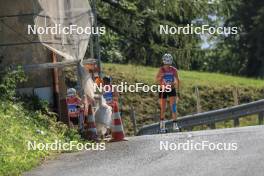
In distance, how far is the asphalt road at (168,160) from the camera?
1144 centimetres

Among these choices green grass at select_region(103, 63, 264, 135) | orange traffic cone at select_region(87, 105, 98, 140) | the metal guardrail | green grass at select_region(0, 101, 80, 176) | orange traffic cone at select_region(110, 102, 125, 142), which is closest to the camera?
green grass at select_region(0, 101, 80, 176)

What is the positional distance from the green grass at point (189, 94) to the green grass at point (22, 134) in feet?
41.9

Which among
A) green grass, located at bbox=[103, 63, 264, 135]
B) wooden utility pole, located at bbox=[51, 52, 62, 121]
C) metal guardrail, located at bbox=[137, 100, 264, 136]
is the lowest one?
green grass, located at bbox=[103, 63, 264, 135]

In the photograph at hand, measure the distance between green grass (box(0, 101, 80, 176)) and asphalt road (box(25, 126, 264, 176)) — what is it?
324mm

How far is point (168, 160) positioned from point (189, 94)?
22030 mm

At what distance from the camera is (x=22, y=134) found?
1474 cm

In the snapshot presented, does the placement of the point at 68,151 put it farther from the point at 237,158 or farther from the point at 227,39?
the point at 227,39

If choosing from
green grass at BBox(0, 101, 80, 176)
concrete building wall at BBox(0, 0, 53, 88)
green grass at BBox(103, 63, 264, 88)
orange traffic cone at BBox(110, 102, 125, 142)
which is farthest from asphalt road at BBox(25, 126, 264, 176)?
green grass at BBox(103, 63, 264, 88)

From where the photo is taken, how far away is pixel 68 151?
49.1 ft

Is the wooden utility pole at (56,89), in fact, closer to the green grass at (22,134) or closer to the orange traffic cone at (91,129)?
the green grass at (22,134)

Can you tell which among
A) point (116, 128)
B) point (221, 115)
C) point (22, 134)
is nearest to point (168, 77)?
point (116, 128)

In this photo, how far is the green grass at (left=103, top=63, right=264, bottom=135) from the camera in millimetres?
31641

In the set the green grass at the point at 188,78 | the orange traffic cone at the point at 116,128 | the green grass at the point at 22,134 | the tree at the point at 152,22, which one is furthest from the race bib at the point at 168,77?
the green grass at the point at 188,78

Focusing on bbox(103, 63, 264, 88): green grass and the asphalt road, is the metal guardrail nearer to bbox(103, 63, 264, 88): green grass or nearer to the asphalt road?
the asphalt road
